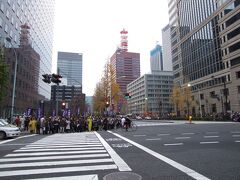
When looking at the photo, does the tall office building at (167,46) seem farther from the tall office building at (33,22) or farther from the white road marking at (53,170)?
the white road marking at (53,170)

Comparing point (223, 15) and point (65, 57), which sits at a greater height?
point (223, 15)

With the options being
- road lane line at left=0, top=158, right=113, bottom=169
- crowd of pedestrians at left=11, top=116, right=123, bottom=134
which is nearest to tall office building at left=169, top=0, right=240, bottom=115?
crowd of pedestrians at left=11, top=116, right=123, bottom=134

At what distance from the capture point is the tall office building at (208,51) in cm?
5544

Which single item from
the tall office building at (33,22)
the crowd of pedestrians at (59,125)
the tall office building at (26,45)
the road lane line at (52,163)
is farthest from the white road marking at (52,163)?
the tall office building at (26,45)

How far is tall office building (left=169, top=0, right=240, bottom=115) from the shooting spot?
5544 centimetres

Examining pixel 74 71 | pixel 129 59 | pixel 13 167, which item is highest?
pixel 129 59

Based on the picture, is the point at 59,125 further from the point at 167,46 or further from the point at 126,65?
the point at 167,46

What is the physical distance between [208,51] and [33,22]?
169 ft

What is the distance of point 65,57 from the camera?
259ft

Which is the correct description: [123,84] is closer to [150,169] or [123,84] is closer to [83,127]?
[83,127]

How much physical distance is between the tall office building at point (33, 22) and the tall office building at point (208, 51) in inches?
1712

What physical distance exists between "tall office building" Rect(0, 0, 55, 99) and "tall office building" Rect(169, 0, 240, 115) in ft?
143

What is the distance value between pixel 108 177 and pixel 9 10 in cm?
4984

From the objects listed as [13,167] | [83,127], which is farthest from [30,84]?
[13,167]
